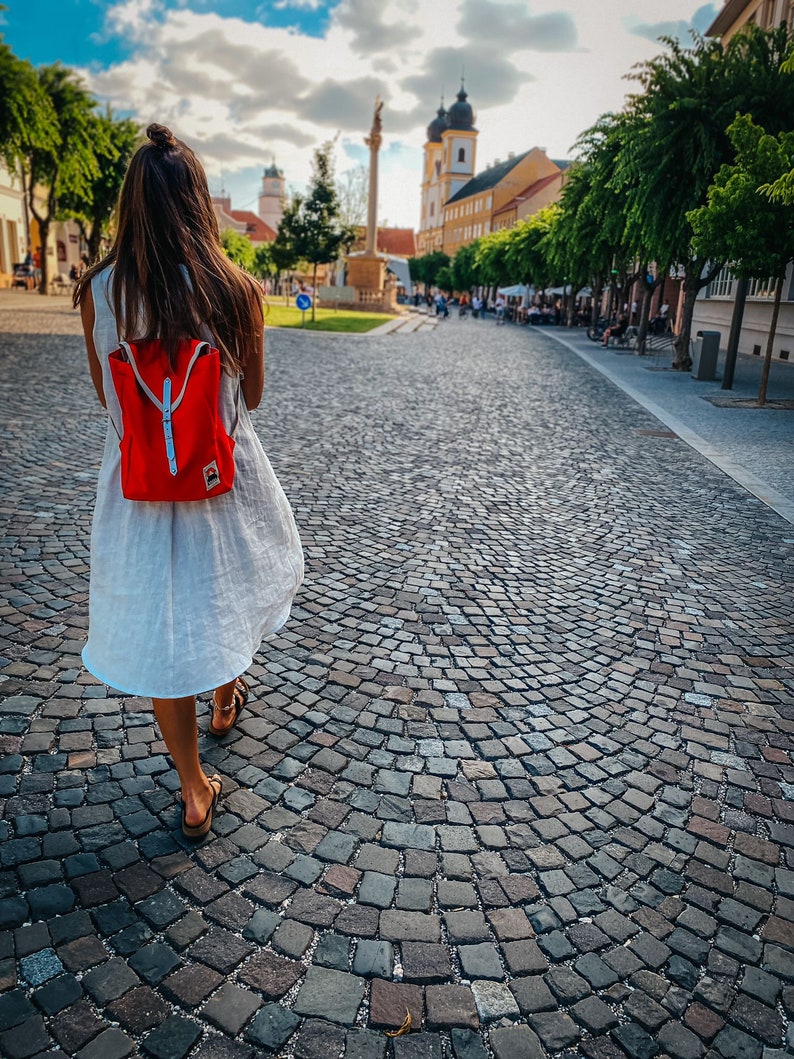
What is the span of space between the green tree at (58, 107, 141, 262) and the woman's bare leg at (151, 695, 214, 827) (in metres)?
40.1

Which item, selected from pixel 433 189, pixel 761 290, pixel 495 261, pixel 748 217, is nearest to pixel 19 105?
pixel 748 217

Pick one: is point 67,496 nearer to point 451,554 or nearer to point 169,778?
point 451,554

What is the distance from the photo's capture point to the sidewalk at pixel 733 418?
360 inches

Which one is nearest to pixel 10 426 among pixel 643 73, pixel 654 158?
pixel 654 158

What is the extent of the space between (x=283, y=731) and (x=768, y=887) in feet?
6.39

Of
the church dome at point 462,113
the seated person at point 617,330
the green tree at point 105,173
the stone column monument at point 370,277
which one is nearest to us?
the seated person at point 617,330

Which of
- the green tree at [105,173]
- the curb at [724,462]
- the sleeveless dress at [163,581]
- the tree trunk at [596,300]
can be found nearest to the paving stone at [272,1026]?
the sleeveless dress at [163,581]

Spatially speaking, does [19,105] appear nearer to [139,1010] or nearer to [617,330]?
[617,330]

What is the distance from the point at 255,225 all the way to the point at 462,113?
4520cm

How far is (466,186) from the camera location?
399 ft

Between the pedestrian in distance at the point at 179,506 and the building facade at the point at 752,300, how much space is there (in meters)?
18.9

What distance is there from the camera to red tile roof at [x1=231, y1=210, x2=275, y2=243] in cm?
15016

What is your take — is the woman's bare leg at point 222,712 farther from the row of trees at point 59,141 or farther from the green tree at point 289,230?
the green tree at point 289,230

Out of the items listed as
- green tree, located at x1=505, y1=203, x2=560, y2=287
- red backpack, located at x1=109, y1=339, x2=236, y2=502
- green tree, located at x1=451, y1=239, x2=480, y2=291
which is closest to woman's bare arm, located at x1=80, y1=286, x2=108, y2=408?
red backpack, located at x1=109, y1=339, x2=236, y2=502
